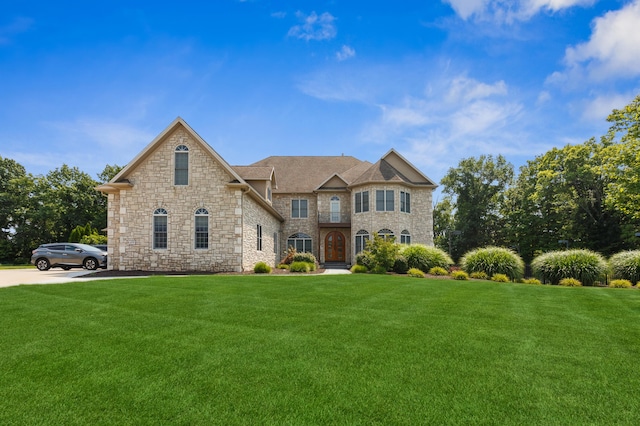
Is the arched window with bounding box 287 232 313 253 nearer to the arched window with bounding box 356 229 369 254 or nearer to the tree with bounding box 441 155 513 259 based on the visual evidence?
the arched window with bounding box 356 229 369 254

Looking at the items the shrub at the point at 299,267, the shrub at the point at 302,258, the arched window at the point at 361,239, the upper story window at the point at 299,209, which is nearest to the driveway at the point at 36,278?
the shrub at the point at 299,267

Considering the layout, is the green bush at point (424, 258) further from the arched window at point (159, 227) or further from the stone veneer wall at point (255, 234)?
the arched window at point (159, 227)

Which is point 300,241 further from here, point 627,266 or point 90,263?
point 627,266

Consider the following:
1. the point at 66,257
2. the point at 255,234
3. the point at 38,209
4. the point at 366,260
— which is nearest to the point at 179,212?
the point at 255,234

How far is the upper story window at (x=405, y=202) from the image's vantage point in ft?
89.0

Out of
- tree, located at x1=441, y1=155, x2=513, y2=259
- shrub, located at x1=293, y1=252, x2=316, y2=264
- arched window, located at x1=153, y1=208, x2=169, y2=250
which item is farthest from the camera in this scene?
tree, located at x1=441, y1=155, x2=513, y2=259

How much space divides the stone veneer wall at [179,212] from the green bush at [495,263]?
37.7ft

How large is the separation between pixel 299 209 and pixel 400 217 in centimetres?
826

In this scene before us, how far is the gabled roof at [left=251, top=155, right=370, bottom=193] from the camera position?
1208 inches

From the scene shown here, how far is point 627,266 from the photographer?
16.4m

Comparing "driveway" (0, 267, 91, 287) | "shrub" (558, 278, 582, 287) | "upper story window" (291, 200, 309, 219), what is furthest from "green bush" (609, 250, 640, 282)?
"driveway" (0, 267, 91, 287)

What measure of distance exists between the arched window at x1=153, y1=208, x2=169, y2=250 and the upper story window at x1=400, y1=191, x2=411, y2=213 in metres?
15.9

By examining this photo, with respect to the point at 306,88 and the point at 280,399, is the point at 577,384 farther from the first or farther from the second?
the point at 306,88

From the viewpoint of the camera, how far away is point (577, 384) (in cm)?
410
